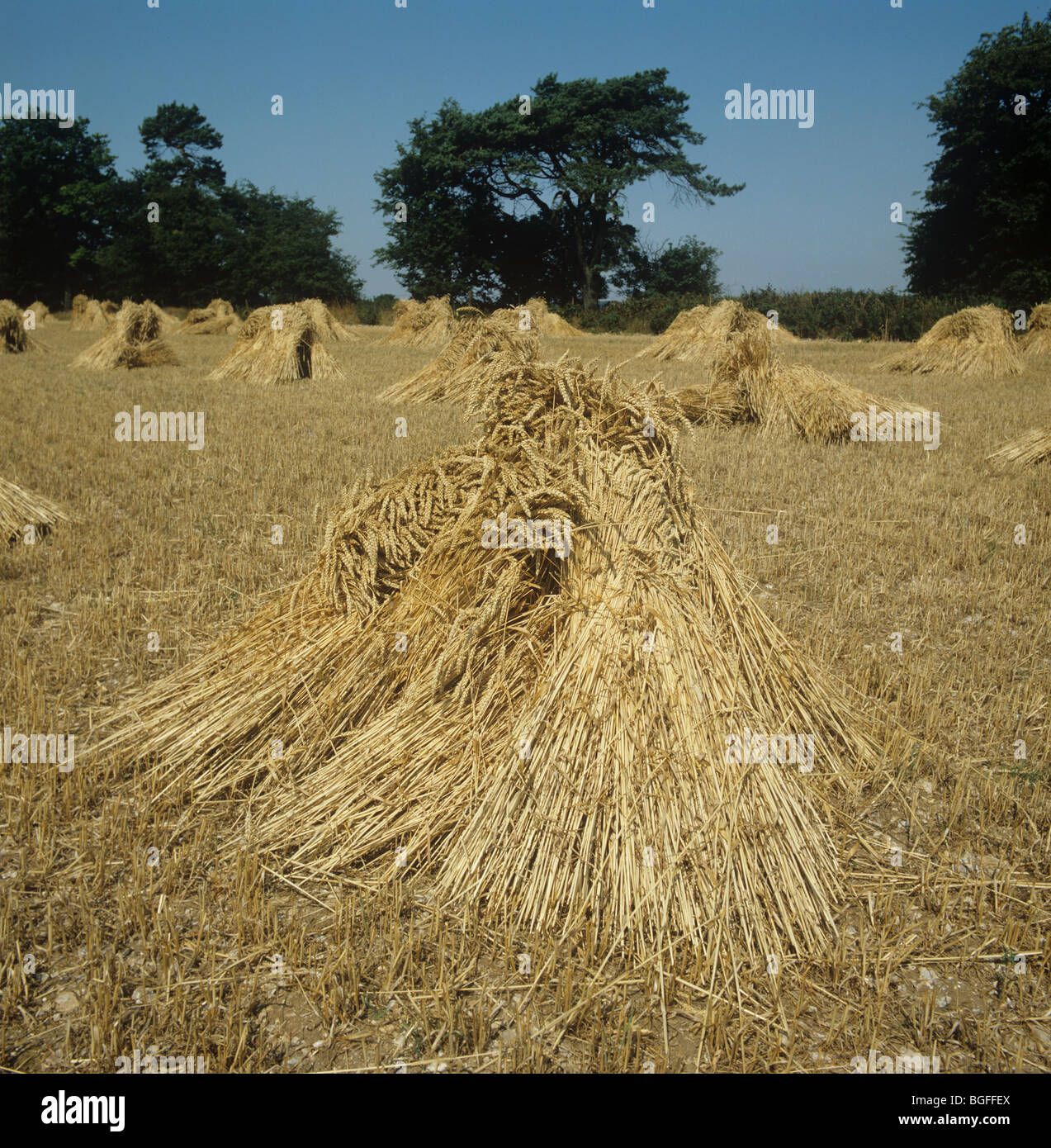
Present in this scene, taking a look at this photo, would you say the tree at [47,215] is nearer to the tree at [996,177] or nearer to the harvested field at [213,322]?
the harvested field at [213,322]

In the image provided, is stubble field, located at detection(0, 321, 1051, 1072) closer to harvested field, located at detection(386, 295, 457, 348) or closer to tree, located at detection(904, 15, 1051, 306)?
harvested field, located at detection(386, 295, 457, 348)

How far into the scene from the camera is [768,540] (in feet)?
19.7

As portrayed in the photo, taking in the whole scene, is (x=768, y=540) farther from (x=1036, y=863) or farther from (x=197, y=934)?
(x=197, y=934)

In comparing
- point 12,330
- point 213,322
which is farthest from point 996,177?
point 12,330

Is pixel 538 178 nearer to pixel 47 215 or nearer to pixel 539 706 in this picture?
pixel 47 215

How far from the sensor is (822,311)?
28.3 m

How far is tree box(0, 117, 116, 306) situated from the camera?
39781 millimetres

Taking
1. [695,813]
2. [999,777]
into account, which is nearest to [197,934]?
[695,813]

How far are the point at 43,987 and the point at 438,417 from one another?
8.87 meters

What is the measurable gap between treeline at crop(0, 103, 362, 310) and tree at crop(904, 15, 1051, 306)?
25.9m

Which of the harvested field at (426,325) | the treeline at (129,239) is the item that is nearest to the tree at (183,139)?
the treeline at (129,239)

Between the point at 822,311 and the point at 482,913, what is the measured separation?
2955 centimetres

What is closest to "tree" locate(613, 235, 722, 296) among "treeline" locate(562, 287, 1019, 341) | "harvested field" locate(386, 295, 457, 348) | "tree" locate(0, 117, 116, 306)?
"treeline" locate(562, 287, 1019, 341)

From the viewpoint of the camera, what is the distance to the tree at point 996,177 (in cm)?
2925
